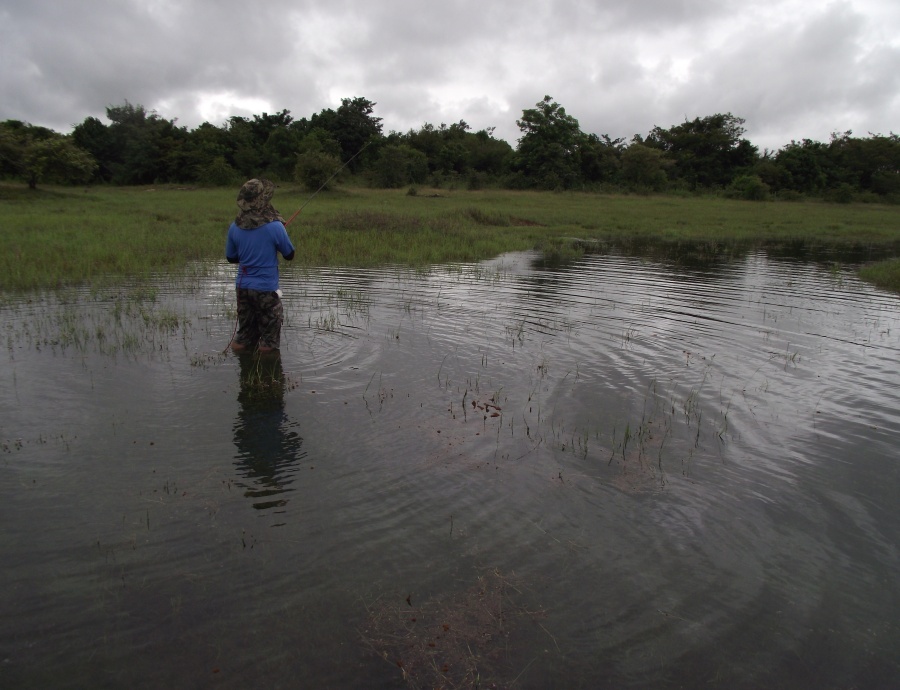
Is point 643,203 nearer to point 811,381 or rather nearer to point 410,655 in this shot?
point 811,381

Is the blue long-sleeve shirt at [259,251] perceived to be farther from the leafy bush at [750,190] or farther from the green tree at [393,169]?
the leafy bush at [750,190]

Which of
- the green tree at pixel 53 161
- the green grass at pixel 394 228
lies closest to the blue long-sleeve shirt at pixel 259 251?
the green grass at pixel 394 228

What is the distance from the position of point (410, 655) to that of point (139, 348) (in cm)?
597

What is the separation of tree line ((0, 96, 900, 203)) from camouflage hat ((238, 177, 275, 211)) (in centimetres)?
3575

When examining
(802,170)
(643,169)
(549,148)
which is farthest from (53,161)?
(802,170)

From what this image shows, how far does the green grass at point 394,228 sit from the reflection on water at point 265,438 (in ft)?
22.8

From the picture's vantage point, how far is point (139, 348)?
294 inches

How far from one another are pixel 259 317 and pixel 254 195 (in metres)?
1.45

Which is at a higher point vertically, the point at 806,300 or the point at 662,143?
the point at 662,143

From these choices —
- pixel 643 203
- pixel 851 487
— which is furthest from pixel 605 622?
pixel 643 203

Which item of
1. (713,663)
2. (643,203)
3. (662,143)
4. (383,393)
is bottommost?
(713,663)

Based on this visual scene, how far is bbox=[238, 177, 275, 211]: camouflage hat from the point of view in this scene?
684 centimetres

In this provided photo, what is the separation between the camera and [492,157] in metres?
54.0

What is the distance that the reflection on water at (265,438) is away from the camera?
4367 millimetres
